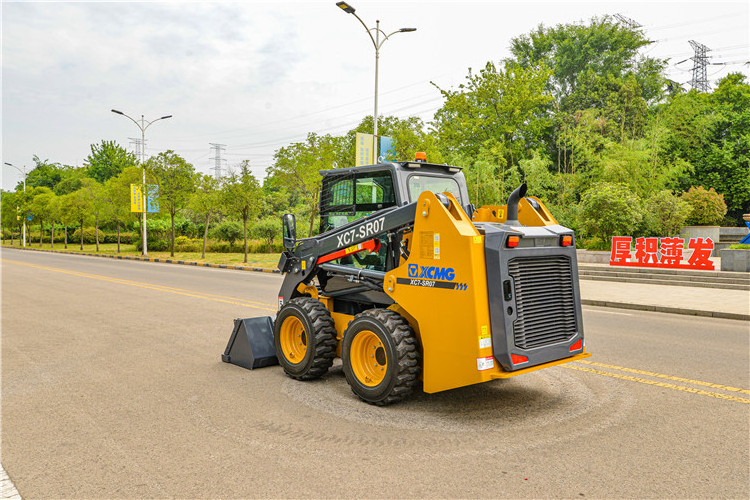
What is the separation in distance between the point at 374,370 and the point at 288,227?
2.13 meters

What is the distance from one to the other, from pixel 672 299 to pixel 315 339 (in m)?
10.7

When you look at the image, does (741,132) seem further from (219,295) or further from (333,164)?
(219,295)

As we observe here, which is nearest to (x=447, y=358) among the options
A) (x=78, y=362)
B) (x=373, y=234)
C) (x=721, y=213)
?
(x=373, y=234)

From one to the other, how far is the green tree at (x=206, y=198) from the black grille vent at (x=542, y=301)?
24289 mm

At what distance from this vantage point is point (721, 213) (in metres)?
29.5

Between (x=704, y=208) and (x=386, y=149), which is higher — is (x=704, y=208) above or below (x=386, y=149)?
below

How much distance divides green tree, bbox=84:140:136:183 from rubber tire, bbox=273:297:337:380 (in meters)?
88.6

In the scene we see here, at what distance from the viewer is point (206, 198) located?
29.6 m

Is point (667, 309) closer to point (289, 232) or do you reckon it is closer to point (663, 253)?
point (663, 253)

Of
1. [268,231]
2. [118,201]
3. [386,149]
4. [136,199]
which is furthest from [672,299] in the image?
Answer: [118,201]

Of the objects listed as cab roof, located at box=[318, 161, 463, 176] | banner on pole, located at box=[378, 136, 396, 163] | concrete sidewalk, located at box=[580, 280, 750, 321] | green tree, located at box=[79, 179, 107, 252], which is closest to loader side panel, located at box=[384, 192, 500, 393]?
cab roof, located at box=[318, 161, 463, 176]

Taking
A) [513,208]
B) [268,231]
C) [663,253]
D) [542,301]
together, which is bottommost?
[663,253]

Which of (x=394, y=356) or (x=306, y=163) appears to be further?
(x=306, y=163)

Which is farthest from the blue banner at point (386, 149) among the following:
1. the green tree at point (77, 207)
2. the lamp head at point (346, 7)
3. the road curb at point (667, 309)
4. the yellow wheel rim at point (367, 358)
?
the green tree at point (77, 207)
